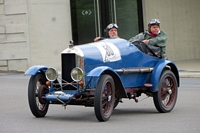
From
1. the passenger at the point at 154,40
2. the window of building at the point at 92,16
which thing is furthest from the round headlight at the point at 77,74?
the window of building at the point at 92,16

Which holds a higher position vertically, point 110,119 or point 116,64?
point 116,64

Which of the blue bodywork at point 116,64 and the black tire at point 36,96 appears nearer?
the blue bodywork at point 116,64

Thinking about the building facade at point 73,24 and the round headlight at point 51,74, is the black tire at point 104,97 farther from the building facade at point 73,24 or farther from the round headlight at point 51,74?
the building facade at point 73,24

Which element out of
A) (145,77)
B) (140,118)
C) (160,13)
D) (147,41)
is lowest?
(140,118)

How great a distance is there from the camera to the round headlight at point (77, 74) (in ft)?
29.7

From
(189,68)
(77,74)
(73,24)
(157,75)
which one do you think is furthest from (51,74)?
(73,24)

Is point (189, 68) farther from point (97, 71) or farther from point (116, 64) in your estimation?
point (97, 71)

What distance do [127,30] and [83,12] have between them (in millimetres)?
2354

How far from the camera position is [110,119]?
9.41 m

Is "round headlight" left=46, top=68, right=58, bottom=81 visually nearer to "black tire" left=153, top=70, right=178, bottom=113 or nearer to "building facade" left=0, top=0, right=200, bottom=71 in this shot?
"black tire" left=153, top=70, right=178, bottom=113

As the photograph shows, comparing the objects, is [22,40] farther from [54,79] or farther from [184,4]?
[54,79]

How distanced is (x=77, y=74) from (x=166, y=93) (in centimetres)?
221

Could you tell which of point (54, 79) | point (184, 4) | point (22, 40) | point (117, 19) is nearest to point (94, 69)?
point (54, 79)

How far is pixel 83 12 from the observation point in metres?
23.1
